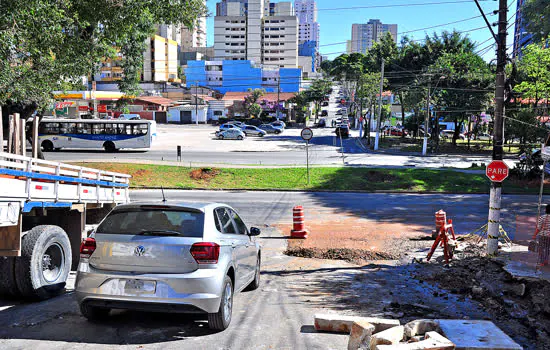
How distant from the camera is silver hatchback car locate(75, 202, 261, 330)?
236 inches

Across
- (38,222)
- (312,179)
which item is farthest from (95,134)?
(38,222)

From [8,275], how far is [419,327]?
224 inches

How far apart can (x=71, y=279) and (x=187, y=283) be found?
4215 millimetres

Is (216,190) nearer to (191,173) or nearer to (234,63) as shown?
(191,173)

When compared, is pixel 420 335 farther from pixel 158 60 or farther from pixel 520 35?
pixel 158 60

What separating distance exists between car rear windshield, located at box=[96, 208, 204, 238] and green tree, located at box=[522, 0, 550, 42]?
1421 inches

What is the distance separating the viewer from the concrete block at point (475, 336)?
5691mm

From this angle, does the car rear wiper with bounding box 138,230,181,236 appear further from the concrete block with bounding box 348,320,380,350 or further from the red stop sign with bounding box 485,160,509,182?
the red stop sign with bounding box 485,160,509,182

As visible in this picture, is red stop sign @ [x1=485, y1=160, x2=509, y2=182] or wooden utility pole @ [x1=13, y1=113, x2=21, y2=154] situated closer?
wooden utility pole @ [x1=13, y1=113, x2=21, y2=154]

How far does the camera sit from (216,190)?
2555 cm

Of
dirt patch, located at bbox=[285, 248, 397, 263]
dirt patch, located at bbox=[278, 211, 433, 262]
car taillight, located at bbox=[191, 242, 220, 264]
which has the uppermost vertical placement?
car taillight, located at bbox=[191, 242, 220, 264]

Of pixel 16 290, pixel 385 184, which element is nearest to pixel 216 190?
pixel 385 184

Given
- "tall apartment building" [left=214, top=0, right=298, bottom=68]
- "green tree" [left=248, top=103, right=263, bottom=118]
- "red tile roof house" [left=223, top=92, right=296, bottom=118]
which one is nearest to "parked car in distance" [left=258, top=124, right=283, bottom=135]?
"green tree" [left=248, top=103, right=263, bottom=118]

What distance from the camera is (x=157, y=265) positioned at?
608 cm
